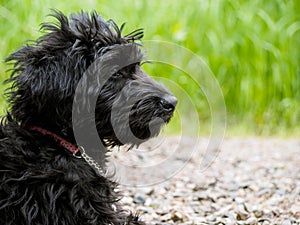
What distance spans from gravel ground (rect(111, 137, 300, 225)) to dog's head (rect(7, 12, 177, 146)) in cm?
109

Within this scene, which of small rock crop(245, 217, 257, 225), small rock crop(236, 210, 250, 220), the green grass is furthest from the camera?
the green grass

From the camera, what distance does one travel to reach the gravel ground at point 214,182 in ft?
14.1

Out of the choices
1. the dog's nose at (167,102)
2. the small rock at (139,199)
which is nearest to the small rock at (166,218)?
the small rock at (139,199)

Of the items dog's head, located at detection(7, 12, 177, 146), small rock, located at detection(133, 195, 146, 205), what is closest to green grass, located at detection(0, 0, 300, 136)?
small rock, located at detection(133, 195, 146, 205)

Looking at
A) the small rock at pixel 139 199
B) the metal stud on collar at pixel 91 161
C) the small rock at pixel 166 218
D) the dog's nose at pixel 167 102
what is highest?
the dog's nose at pixel 167 102

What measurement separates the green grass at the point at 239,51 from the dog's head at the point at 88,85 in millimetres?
4251

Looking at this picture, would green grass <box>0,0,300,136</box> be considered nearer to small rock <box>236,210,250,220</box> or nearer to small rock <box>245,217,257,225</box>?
small rock <box>236,210,250,220</box>

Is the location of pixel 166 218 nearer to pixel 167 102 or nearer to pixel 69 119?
pixel 167 102

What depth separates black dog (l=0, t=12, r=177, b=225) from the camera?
10.2 feet

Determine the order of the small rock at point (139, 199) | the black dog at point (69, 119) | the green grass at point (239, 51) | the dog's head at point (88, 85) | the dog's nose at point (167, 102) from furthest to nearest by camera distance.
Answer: the green grass at point (239, 51) → the small rock at point (139, 199) → the dog's nose at point (167, 102) → the dog's head at point (88, 85) → the black dog at point (69, 119)

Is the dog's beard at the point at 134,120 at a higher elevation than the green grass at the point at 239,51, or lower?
lower

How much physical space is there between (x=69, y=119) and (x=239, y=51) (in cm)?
525

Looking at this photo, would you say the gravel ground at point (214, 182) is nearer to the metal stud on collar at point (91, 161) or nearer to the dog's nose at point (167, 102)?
the metal stud on collar at point (91, 161)

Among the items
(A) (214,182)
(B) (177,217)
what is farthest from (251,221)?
(A) (214,182)
